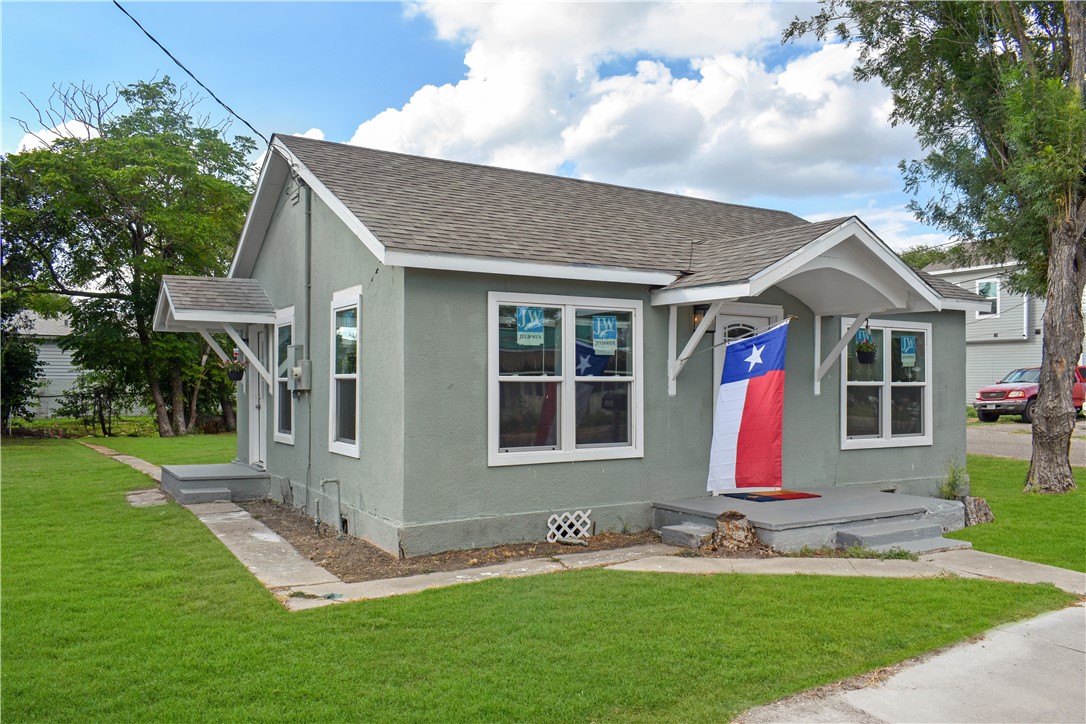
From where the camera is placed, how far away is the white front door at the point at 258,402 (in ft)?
39.2

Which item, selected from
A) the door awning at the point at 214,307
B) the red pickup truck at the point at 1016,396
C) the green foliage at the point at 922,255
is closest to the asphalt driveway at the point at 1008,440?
the red pickup truck at the point at 1016,396

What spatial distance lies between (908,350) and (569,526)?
5747mm

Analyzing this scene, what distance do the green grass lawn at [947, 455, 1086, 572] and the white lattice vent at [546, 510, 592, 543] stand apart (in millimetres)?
3922

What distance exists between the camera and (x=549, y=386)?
813cm

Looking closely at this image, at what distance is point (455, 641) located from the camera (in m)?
4.92

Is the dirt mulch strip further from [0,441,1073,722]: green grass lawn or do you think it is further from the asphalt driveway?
the asphalt driveway

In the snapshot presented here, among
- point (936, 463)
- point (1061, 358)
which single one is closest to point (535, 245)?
point (936, 463)

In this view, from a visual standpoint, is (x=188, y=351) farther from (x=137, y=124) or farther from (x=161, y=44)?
(x=161, y=44)

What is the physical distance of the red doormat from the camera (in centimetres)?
900

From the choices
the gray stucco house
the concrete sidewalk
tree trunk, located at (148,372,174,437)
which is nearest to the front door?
the gray stucco house

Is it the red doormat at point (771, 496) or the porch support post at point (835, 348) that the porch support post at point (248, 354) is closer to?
the red doormat at point (771, 496)

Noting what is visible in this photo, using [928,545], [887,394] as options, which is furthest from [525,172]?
[928,545]

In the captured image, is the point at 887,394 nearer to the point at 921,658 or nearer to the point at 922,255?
the point at 921,658

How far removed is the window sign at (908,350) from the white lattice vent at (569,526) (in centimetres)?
535
